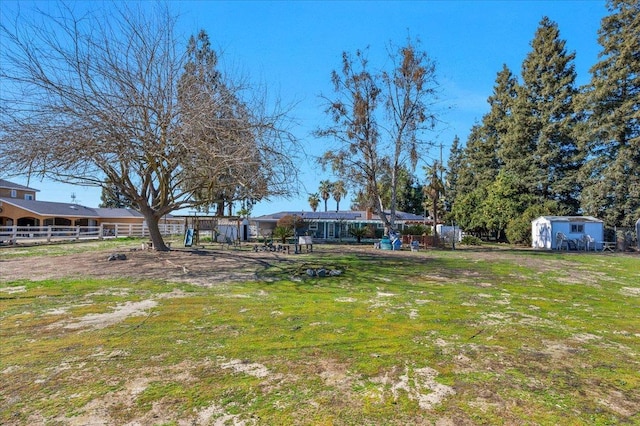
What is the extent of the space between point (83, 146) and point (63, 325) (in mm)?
6874

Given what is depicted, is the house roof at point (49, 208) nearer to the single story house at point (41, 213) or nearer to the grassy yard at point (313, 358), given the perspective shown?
the single story house at point (41, 213)

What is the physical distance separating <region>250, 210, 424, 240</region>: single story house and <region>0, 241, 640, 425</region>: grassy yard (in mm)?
26728

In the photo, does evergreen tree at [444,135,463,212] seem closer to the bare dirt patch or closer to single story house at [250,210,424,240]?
single story house at [250,210,424,240]

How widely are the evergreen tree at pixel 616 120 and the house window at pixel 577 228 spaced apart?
422 centimetres

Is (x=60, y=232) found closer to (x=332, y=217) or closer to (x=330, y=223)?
(x=330, y=223)

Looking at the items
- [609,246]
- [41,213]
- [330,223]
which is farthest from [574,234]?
[41,213]

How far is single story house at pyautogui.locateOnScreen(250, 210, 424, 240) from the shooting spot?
3484 centimetres

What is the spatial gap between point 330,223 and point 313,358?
3227cm

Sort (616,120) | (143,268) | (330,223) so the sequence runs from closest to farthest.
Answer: (143,268) → (616,120) → (330,223)

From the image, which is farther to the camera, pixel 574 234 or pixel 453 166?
pixel 453 166

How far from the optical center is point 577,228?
24.9m

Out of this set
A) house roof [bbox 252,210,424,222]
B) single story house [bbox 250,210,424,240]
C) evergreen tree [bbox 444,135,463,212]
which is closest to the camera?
single story house [bbox 250,210,424,240]

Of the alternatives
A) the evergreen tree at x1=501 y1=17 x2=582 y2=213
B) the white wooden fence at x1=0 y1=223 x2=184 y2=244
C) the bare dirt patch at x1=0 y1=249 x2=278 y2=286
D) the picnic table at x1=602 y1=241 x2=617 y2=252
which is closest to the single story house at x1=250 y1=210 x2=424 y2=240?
the white wooden fence at x1=0 y1=223 x2=184 y2=244

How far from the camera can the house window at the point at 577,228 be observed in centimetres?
2478
